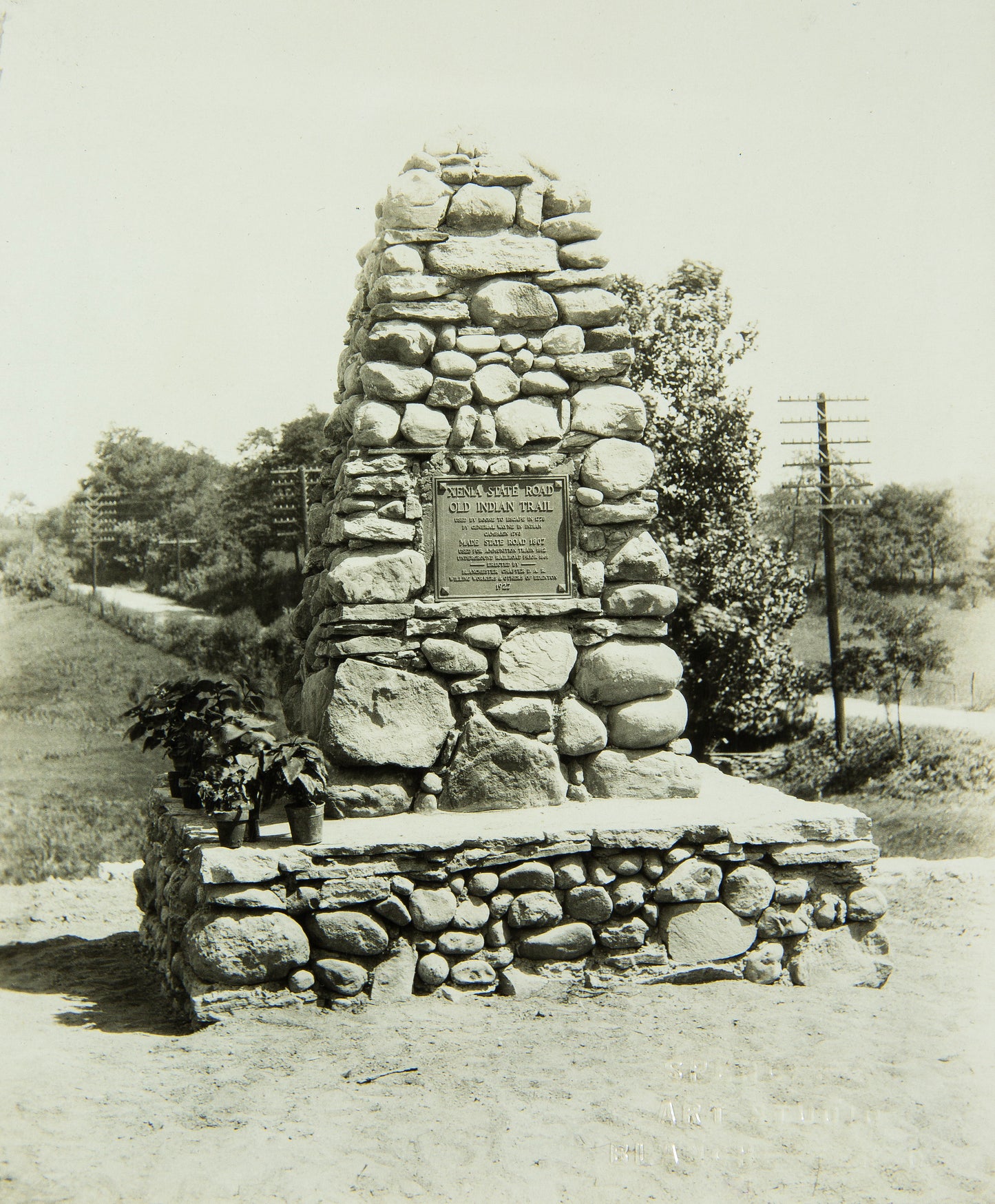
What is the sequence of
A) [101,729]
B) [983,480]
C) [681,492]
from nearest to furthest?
[101,729]
[681,492]
[983,480]

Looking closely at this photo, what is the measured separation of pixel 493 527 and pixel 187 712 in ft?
5.48

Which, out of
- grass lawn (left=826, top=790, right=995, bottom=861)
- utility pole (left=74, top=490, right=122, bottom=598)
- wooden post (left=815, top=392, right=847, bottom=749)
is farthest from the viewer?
wooden post (left=815, top=392, right=847, bottom=749)

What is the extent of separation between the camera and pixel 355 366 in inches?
194

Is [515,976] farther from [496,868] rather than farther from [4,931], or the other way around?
[4,931]

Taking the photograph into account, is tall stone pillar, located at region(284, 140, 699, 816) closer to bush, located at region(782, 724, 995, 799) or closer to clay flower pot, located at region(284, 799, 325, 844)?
clay flower pot, located at region(284, 799, 325, 844)

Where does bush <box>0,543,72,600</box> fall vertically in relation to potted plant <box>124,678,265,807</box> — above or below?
above

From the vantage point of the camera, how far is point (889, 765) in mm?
14344

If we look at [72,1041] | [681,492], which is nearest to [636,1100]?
[72,1041]

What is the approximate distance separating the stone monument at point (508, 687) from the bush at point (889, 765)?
9.61 m

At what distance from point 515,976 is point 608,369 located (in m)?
2.89

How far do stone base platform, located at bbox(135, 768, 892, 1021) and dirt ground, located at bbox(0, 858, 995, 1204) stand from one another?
13 centimetres

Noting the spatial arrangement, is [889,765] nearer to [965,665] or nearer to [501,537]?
[965,665]

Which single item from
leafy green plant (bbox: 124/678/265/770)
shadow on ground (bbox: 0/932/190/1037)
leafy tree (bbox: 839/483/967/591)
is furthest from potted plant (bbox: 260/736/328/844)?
leafy tree (bbox: 839/483/967/591)

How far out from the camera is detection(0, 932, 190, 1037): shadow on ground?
155 inches
